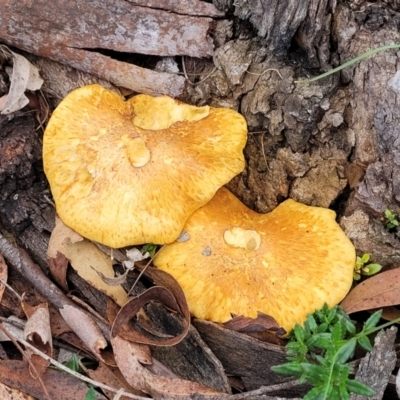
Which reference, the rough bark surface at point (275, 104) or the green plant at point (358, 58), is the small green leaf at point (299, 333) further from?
the green plant at point (358, 58)

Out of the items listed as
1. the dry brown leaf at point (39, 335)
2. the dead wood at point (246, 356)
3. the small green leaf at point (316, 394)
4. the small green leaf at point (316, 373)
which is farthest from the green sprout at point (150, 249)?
the small green leaf at point (316, 394)

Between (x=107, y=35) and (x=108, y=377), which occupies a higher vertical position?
(x=107, y=35)

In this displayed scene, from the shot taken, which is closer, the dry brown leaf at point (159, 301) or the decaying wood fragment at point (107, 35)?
the dry brown leaf at point (159, 301)

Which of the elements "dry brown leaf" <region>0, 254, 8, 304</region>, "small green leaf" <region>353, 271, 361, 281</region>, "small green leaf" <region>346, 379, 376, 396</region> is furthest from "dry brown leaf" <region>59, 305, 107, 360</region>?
"small green leaf" <region>353, 271, 361, 281</region>

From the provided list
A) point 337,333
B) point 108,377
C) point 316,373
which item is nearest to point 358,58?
point 337,333

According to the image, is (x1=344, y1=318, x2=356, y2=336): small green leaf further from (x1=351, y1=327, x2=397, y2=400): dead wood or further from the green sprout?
the green sprout

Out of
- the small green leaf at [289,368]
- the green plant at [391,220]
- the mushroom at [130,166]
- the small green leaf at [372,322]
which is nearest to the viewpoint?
the small green leaf at [289,368]

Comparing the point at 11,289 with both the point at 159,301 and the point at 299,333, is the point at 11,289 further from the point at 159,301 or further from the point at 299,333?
the point at 299,333
